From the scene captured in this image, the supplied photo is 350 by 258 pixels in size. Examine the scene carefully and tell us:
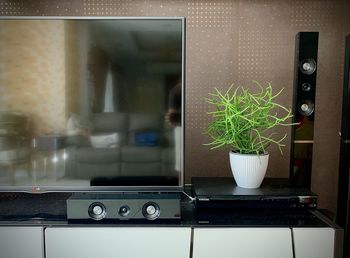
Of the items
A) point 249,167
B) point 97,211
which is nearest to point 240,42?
point 249,167

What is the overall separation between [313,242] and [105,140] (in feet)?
3.02

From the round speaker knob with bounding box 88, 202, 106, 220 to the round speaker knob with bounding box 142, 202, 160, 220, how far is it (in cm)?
16

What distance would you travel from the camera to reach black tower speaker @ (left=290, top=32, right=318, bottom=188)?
52.5 inches

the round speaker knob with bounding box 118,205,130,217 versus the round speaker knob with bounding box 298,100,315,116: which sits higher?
the round speaker knob with bounding box 298,100,315,116

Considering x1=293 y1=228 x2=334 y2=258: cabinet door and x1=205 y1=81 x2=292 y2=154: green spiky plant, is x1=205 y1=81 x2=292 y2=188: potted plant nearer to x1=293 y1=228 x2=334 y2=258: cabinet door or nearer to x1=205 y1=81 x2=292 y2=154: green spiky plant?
x1=205 y1=81 x2=292 y2=154: green spiky plant

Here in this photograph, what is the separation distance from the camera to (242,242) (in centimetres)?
111

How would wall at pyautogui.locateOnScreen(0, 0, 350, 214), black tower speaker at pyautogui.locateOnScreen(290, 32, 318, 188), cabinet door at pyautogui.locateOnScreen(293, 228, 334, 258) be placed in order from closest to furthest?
cabinet door at pyautogui.locateOnScreen(293, 228, 334, 258)
black tower speaker at pyautogui.locateOnScreen(290, 32, 318, 188)
wall at pyautogui.locateOnScreen(0, 0, 350, 214)

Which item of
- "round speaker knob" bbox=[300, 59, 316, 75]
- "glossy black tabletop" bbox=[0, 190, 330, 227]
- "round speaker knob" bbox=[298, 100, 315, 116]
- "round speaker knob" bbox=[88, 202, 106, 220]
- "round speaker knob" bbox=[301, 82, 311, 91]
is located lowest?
"glossy black tabletop" bbox=[0, 190, 330, 227]

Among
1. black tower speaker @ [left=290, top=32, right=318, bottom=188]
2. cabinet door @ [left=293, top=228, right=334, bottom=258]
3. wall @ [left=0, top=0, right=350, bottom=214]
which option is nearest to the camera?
cabinet door @ [left=293, top=228, right=334, bottom=258]

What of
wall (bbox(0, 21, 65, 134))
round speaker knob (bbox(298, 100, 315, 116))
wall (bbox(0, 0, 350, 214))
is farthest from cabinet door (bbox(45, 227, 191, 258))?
round speaker knob (bbox(298, 100, 315, 116))

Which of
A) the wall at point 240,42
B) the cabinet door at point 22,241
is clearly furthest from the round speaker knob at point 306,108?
the cabinet door at point 22,241

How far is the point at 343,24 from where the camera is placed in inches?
62.2

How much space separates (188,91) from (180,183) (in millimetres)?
→ 561

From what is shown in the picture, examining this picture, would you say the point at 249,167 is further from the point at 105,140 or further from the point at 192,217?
the point at 105,140
